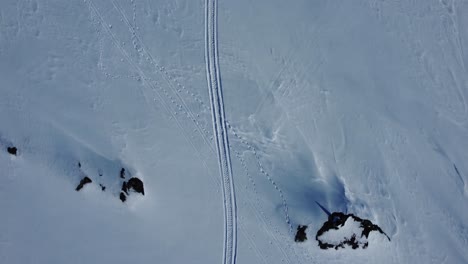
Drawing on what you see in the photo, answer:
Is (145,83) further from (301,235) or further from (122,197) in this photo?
(301,235)

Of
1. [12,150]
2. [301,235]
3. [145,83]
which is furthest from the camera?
[145,83]

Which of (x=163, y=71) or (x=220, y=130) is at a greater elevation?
(x=163, y=71)

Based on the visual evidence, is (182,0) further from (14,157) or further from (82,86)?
(14,157)

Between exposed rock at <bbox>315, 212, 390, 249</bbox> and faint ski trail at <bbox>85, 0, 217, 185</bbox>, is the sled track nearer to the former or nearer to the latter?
faint ski trail at <bbox>85, 0, 217, 185</bbox>

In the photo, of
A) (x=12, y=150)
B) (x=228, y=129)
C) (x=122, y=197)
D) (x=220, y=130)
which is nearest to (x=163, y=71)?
(x=220, y=130)

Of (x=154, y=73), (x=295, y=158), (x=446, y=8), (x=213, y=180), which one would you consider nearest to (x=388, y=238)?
(x=295, y=158)

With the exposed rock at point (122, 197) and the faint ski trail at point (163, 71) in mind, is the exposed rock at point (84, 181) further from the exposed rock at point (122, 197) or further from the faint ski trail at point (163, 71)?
the faint ski trail at point (163, 71)

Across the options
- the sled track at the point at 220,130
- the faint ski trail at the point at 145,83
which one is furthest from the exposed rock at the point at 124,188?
the sled track at the point at 220,130
